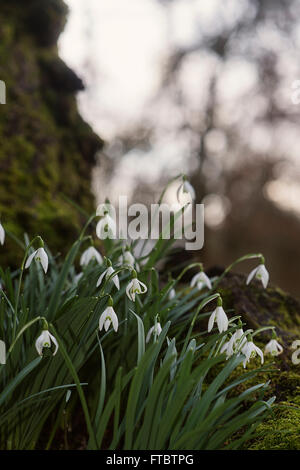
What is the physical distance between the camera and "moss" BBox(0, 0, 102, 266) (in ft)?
10.7

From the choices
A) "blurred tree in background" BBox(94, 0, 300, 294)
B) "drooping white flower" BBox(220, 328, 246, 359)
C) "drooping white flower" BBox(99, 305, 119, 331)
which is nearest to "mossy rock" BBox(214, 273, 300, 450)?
"drooping white flower" BBox(220, 328, 246, 359)

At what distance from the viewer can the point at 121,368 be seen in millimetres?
1187

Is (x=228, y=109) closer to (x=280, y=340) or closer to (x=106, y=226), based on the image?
(x=280, y=340)

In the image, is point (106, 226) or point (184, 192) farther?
point (184, 192)

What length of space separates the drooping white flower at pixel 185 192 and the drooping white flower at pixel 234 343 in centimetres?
81

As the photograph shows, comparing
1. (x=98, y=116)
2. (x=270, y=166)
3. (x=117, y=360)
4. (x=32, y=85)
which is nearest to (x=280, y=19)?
(x=270, y=166)

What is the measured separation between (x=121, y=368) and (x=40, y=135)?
10.2 feet

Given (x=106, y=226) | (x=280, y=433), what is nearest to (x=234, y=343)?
(x=280, y=433)

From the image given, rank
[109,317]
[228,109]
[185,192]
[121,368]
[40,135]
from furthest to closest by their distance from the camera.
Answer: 1. [228,109]
2. [40,135]
3. [185,192]
4. [109,317]
5. [121,368]

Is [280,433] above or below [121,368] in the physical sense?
below

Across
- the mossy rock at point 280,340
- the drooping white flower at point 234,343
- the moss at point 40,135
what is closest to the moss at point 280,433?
the mossy rock at point 280,340

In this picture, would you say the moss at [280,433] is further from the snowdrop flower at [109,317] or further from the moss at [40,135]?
the moss at [40,135]

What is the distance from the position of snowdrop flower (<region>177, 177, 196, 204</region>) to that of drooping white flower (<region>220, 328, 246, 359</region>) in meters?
0.81

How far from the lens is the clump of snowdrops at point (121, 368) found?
1.29m
